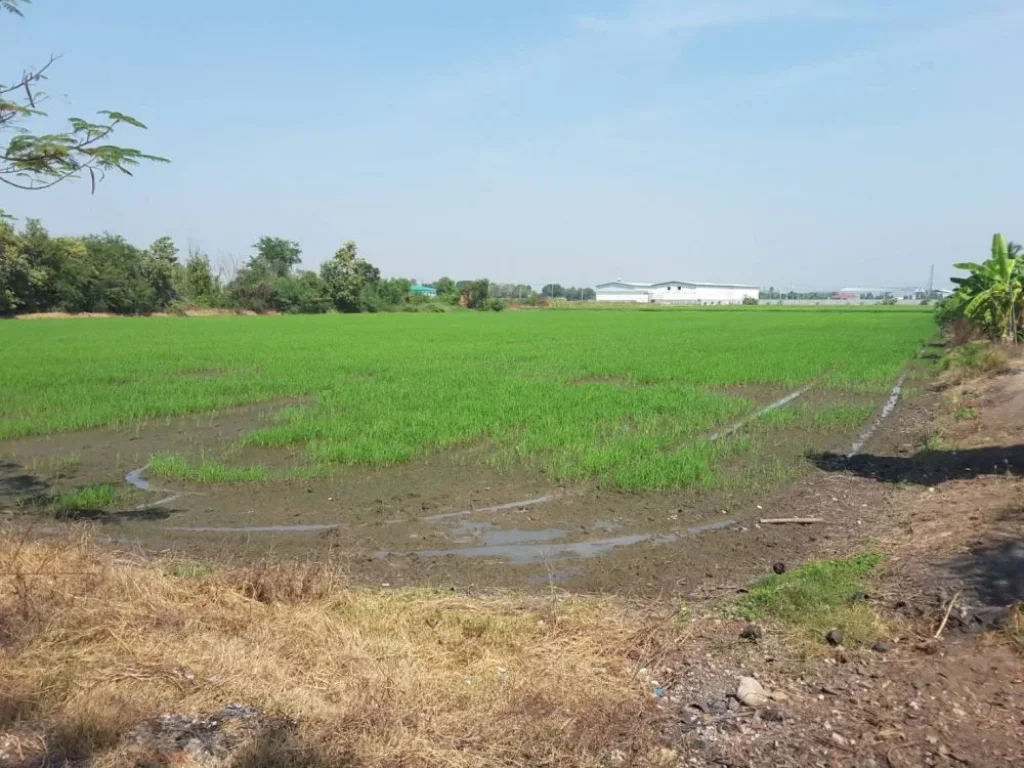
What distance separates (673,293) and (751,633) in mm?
133080

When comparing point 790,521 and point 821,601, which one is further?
point 790,521

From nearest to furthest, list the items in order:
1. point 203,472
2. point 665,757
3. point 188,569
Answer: point 665,757, point 188,569, point 203,472

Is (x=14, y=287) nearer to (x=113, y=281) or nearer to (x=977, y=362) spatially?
(x=113, y=281)

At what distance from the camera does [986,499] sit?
657 cm

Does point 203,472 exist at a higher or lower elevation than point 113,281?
lower

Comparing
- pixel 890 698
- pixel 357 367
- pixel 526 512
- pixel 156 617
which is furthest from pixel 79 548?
pixel 357 367

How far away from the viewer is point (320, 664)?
11.2 ft

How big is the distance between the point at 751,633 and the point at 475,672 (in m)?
1.54

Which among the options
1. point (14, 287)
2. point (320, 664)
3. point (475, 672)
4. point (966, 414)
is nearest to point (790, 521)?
point (475, 672)

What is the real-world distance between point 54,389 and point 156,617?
530 inches

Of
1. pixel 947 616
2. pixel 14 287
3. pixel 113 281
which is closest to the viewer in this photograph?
pixel 947 616

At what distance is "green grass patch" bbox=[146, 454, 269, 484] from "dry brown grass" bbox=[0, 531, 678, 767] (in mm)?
3723

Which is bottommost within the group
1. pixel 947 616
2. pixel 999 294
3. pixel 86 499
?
Result: pixel 86 499

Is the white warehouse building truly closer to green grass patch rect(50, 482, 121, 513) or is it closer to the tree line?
the tree line
